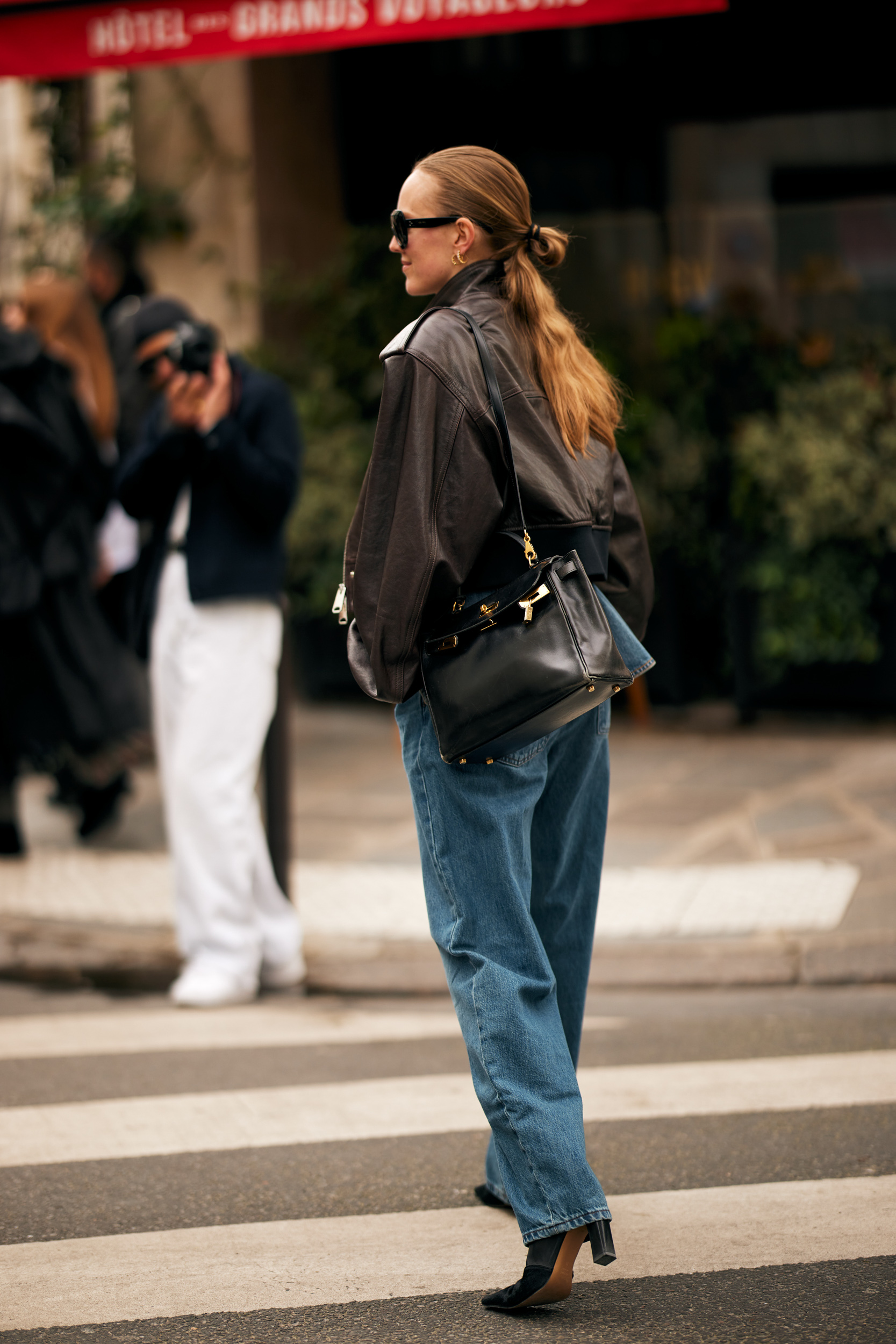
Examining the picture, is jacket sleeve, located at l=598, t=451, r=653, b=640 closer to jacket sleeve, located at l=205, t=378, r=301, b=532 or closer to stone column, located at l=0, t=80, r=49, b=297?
jacket sleeve, located at l=205, t=378, r=301, b=532

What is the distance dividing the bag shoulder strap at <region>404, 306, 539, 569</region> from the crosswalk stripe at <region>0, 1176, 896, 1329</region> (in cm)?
133

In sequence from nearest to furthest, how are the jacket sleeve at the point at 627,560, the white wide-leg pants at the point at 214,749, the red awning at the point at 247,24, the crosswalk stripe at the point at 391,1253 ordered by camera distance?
the crosswalk stripe at the point at 391,1253 < the jacket sleeve at the point at 627,560 < the white wide-leg pants at the point at 214,749 < the red awning at the point at 247,24

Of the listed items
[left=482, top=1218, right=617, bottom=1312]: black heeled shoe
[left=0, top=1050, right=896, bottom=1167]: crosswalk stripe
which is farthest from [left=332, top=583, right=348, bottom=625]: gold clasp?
[left=0, top=1050, right=896, bottom=1167]: crosswalk stripe

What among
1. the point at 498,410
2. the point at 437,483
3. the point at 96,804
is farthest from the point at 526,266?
the point at 96,804

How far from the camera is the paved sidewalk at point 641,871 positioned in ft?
18.0

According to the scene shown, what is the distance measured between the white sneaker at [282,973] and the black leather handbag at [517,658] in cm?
259

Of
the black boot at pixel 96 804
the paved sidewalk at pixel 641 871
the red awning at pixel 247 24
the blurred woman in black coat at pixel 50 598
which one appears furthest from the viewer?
the black boot at pixel 96 804

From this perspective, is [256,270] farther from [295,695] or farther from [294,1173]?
[294,1173]

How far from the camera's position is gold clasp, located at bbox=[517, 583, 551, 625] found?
281cm

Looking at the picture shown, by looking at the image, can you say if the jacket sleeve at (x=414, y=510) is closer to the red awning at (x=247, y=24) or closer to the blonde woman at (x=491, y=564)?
the blonde woman at (x=491, y=564)

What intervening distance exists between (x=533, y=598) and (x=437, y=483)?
0.80ft

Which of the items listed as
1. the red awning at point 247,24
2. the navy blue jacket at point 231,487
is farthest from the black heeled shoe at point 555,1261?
the red awning at point 247,24

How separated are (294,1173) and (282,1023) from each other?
4.15ft

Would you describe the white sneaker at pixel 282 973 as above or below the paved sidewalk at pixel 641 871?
above
